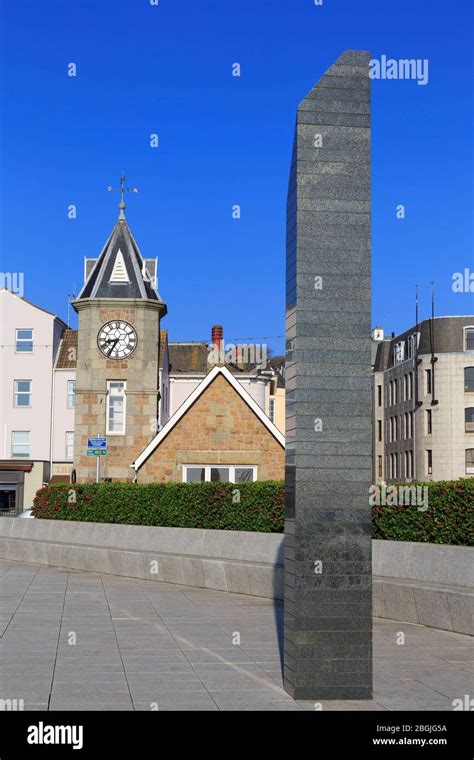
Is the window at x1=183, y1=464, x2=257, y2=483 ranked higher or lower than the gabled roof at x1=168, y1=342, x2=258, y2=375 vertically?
lower

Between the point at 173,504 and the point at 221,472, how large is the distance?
437 inches

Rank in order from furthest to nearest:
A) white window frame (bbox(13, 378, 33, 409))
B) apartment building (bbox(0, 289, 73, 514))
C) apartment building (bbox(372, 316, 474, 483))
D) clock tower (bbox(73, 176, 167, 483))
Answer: apartment building (bbox(372, 316, 474, 483)), white window frame (bbox(13, 378, 33, 409)), apartment building (bbox(0, 289, 73, 514)), clock tower (bbox(73, 176, 167, 483))

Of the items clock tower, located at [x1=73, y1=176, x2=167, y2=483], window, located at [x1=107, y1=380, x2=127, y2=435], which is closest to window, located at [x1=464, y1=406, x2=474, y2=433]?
clock tower, located at [x1=73, y1=176, x2=167, y2=483]

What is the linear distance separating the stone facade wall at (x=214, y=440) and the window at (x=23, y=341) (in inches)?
1063

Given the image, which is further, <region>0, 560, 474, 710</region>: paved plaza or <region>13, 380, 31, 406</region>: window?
<region>13, 380, 31, 406</region>: window

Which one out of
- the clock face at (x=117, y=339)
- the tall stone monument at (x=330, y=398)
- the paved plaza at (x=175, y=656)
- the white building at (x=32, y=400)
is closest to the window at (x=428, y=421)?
the white building at (x=32, y=400)

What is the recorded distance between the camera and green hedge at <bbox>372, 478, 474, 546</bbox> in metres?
16.3

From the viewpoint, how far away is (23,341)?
61344 millimetres

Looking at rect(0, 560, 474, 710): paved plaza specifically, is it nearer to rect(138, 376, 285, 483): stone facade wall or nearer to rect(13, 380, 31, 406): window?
rect(138, 376, 285, 483): stone facade wall

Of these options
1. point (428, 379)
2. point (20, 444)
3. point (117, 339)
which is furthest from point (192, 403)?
point (428, 379)

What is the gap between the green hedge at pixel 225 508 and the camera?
652 inches

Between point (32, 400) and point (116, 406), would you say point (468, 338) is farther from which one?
point (116, 406)

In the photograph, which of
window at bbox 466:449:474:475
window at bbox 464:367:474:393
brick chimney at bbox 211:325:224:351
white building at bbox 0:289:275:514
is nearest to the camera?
brick chimney at bbox 211:325:224:351
